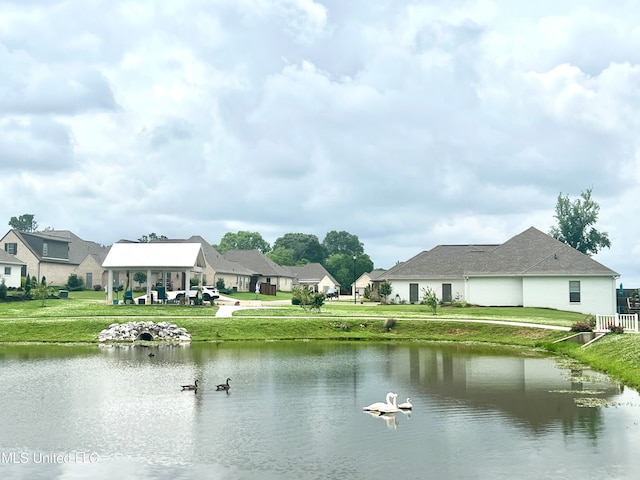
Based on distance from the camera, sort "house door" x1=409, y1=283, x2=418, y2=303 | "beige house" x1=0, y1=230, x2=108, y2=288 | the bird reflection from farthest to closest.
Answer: "beige house" x1=0, y1=230, x2=108, y2=288
"house door" x1=409, y1=283, x2=418, y2=303
the bird reflection

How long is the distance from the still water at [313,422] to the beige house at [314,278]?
299ft

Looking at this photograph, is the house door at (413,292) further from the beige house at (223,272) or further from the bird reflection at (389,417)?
the bird reflection at (389,417)

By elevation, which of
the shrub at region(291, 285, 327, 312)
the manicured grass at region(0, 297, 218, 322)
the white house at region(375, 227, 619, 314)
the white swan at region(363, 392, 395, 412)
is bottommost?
the white swan at region(363, 392, 395, 412)

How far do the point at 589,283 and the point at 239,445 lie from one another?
50.8 metres

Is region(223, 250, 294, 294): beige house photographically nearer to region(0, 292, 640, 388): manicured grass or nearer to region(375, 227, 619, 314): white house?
region(375, 227, 619, 314): white house

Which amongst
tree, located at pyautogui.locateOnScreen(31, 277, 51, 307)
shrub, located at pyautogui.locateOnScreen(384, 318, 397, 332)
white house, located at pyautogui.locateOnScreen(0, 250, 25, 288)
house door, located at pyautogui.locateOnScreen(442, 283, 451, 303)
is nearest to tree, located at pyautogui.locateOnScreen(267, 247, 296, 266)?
white house, located at pyautogui.locateOnScreen(0, 250, 25, 288)

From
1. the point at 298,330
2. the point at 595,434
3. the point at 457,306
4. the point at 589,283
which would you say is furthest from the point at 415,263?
the point at 595,434

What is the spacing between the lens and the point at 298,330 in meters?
49.7

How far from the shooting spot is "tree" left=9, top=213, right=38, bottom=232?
603 ft

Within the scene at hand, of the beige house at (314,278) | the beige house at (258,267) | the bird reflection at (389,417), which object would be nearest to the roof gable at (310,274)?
the beige house at (314,278)

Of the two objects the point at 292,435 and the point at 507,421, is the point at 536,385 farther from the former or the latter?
the point at 292,435

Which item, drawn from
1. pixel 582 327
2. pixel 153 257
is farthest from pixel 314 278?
pixel 582 327

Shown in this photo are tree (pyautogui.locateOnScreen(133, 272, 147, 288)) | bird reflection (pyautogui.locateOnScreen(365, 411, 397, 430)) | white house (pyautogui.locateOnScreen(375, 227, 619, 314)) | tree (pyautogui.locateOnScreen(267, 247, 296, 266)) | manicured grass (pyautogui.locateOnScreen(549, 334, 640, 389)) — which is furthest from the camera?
tree (pyautogui.locateOnScreen(267, 247, 296, 266))

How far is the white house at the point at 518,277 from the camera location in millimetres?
61312
